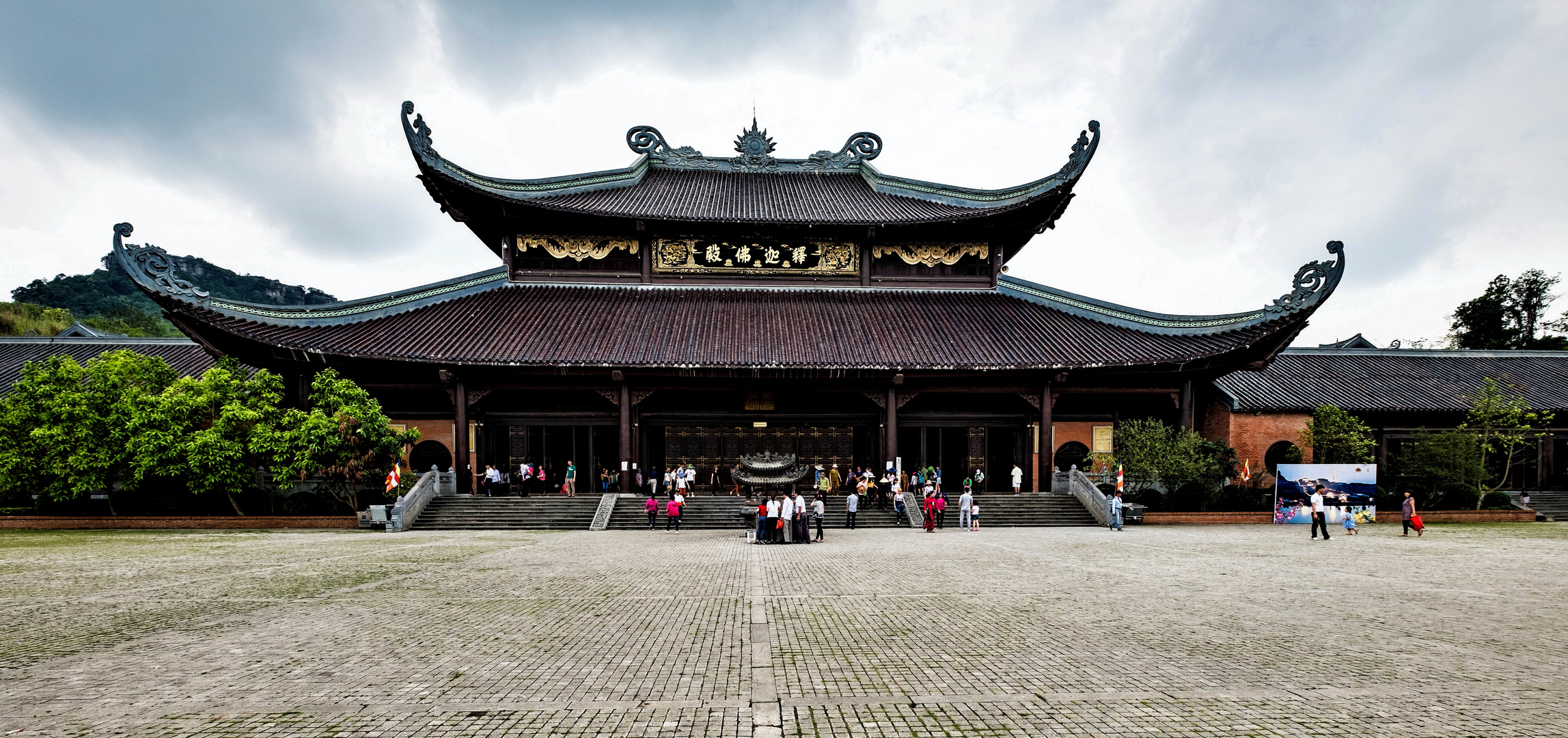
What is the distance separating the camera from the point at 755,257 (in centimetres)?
2584

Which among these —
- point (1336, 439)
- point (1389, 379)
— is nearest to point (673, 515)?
point (1336, 439)

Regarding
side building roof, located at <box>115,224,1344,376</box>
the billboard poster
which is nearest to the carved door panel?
side building roof, located at <box>115,224,1344,376</box>

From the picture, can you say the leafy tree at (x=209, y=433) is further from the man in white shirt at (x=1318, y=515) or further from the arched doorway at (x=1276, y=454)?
the arched doorway at (x=1276, y=454)

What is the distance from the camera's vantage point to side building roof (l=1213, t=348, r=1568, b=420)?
24.4 metres

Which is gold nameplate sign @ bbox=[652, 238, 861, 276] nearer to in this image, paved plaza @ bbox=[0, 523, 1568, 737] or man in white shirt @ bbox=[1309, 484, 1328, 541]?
paved plaza @ bbox=[0, 523, 1568, 737]

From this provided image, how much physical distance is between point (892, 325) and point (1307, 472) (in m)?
12.7

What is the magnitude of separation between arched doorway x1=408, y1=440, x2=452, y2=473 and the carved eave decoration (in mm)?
16891

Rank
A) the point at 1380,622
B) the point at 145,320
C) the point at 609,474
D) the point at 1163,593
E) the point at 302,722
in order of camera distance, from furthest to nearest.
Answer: the point at 145,320
the point at 609,474
the point at 1163,593
the point at 1380,622
the point at 302,722

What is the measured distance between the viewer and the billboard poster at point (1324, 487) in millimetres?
19141

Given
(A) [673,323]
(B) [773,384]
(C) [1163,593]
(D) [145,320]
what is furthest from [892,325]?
(D) [145,320]

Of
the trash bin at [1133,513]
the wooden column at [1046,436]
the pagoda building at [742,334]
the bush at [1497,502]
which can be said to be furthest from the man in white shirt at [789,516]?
the bush at [1497,502]

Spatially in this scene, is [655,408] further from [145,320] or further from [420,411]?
[145,320]

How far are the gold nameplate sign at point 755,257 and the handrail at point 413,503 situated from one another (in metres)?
10.6

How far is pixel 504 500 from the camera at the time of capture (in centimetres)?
2002
